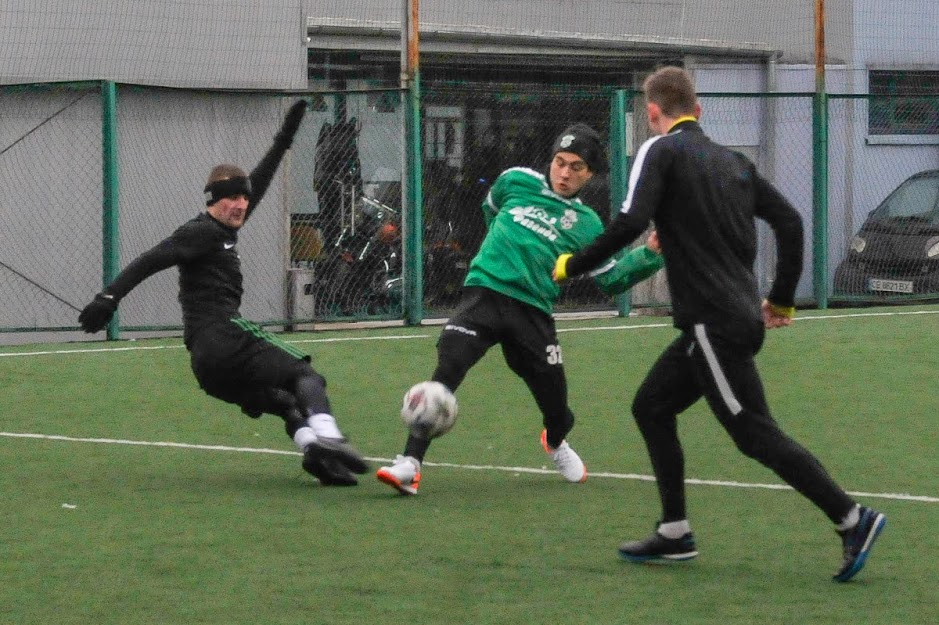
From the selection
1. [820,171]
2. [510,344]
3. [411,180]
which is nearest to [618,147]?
[411,180]

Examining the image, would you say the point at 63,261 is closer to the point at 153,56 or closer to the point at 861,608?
the point at 153,56

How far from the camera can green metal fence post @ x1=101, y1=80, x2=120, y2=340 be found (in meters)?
16.1

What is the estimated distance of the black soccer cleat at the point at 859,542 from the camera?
6.00 meters

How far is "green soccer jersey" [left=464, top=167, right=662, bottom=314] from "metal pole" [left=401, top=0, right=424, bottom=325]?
865 centimetres

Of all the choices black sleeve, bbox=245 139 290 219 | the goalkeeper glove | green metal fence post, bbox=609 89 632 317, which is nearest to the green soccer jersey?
black sleeve, bbox=245 139 290 219

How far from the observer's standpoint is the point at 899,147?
69.0 feet

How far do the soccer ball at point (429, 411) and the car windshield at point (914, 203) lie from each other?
41.1ft

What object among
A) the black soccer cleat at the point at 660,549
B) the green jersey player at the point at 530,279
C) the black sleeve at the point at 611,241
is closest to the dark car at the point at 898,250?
the green jersey player at the point at 530,279

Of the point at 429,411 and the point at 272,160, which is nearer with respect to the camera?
the point at 429,411

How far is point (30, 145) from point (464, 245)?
13.9ft

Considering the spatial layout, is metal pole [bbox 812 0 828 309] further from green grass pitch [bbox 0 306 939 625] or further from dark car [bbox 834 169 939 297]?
green grass pitch [bbox 0 306 939 625]

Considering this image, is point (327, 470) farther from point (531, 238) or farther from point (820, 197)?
point (820, 197)

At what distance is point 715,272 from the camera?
6.20 meters

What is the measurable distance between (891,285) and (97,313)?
41.5ft
